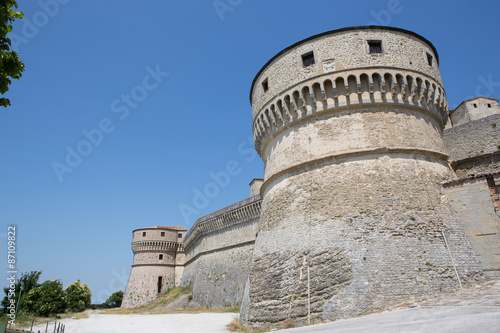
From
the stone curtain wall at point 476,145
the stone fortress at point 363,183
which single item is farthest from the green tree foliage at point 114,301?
the stone curtain wall at point 476,145

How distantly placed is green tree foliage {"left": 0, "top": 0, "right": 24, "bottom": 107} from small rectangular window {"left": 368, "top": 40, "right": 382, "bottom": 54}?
994 centimetres

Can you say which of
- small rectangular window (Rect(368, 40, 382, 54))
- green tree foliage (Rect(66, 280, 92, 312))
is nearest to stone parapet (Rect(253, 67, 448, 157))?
small rectangular window (Rect(368, 40, 382, 54))

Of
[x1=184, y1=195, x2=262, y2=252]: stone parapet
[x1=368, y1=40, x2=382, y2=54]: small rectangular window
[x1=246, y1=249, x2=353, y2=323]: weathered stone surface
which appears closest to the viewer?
[x1=246, y1=249, x2=353, y2=323]: weathered stone surface

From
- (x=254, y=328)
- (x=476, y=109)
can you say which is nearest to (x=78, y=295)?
(x=254, y=328)

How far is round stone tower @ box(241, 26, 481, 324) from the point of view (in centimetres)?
857

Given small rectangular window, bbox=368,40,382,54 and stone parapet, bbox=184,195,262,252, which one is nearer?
small rectangular window, bbox=368,40,382,54

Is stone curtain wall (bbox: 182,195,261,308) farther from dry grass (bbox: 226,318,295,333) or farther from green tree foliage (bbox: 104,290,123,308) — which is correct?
green tree foliage (bbox: 104,290,123,308)

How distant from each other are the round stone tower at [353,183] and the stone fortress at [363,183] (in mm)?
33

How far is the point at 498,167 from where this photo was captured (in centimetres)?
1212

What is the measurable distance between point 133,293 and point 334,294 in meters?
33.2

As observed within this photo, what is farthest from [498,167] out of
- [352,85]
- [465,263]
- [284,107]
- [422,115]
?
[284,107]

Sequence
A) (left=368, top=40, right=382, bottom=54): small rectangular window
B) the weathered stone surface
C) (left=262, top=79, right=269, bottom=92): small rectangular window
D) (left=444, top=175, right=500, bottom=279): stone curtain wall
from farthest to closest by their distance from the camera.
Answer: (left=262, top=79, right=269, bottom=92): small rectangular window, (left=368, top=40, right=382, bottom=54): small rectangular window, (left=444, top=175, right=500, bottom=279): stone curtain wall, the weathered stone surface

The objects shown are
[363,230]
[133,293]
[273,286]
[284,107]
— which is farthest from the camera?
[133,293]

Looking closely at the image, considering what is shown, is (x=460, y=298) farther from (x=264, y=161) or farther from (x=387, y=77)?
(x=264, y=161)
